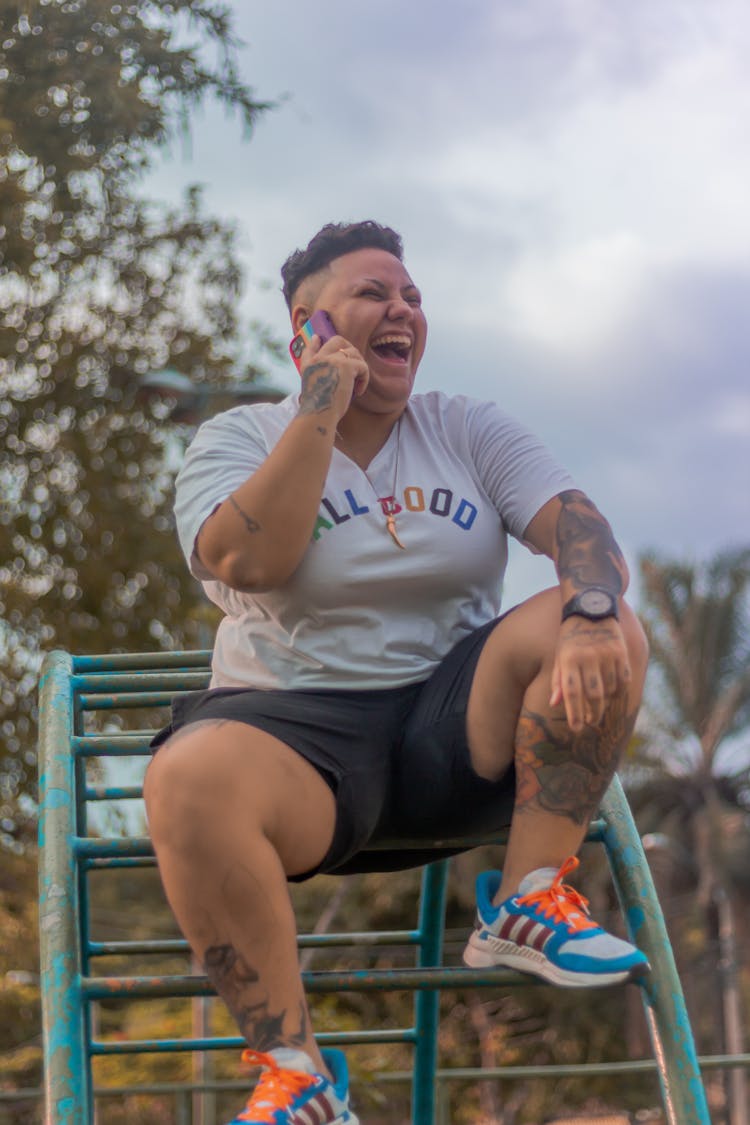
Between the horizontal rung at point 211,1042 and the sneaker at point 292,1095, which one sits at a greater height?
the horizontal rung at point 211,1042

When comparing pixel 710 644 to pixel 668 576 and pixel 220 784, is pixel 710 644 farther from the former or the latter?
pixel 220 784

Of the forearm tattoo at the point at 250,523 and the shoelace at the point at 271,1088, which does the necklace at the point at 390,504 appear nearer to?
the forearm tattoo at the point at 250,523

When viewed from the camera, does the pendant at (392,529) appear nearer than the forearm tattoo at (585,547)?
No

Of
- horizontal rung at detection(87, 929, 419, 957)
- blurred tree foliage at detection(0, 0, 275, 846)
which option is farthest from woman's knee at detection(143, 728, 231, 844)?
blurred tree foliage at detection(0, 0, 275, 846)

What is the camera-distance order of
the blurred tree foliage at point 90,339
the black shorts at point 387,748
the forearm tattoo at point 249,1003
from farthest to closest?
1. the blurred tree foliage at point 90,339
2. the black shorts at point 387,748
3. the forearm tattoo at point 249,1003

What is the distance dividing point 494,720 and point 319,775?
29cm

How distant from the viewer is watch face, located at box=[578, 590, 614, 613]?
2105 millimetres

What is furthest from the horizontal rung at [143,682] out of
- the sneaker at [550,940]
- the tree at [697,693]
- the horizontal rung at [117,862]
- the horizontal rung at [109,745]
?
the tree at [697,693]

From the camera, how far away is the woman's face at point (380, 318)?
8.21ft

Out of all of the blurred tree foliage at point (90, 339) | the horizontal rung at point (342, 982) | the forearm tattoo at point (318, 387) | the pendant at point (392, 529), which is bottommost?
the horizontal rung at point (342, 982)

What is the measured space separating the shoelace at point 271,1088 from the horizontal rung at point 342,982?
0.21 meters

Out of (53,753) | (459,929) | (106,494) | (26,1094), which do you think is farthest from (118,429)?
(459,929)

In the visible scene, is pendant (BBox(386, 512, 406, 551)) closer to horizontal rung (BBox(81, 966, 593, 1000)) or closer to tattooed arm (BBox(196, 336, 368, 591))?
tattooed arm (BBox(196, 336, 368, 591))

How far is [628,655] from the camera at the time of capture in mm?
2145
